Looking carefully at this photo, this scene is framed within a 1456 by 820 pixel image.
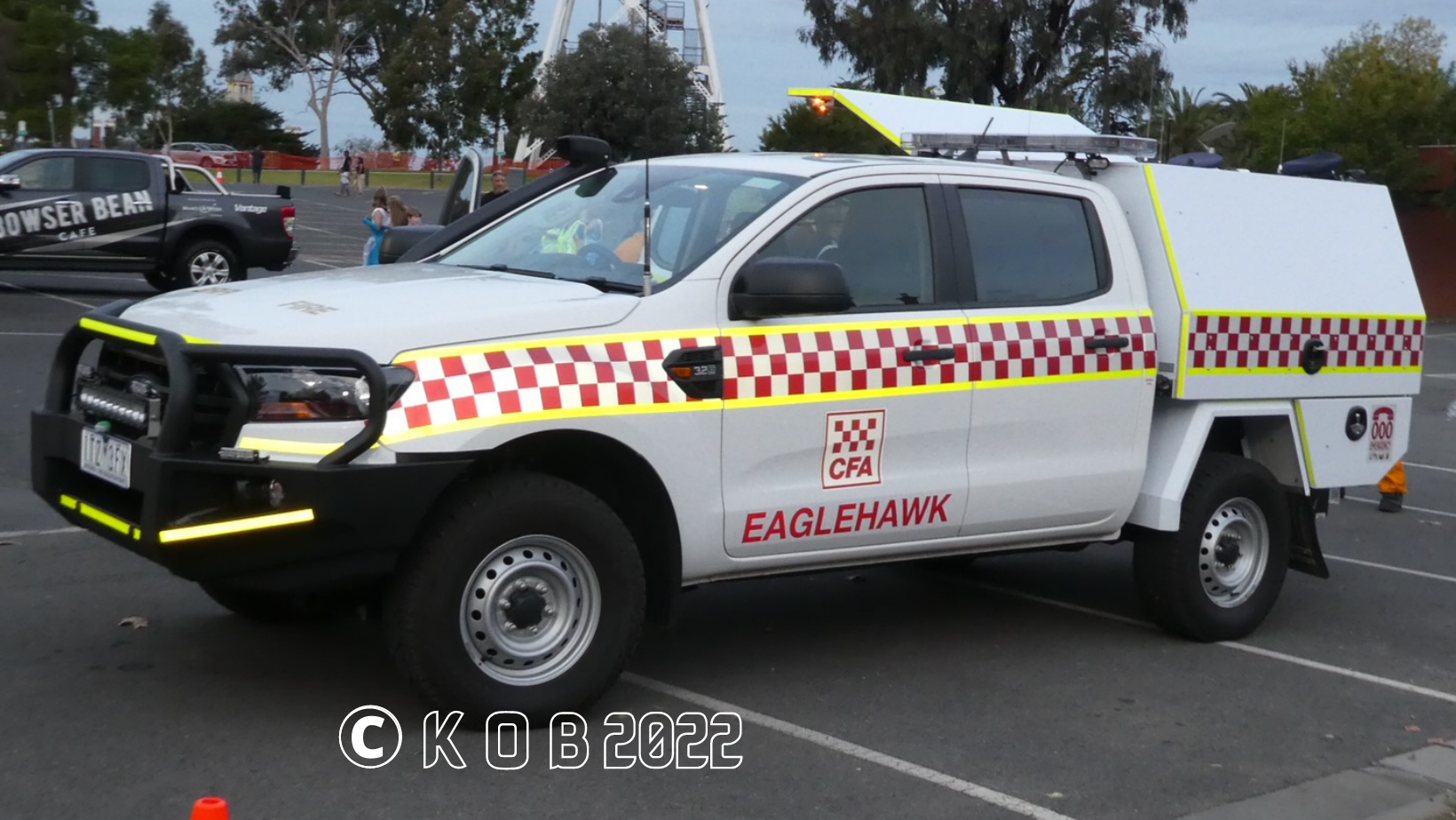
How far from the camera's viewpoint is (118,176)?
1981 cm

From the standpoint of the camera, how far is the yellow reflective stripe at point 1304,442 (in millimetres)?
7352

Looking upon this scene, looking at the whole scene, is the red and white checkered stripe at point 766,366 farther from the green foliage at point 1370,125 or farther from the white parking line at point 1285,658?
the green foliage at point 1370,125

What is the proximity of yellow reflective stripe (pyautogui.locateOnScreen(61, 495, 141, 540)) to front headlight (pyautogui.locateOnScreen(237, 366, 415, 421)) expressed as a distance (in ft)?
1.78

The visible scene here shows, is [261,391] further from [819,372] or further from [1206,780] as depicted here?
[1206,780]

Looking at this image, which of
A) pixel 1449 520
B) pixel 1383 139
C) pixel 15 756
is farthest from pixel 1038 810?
pixel 1383 139

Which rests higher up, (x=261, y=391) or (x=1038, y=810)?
(x=261, y=391)

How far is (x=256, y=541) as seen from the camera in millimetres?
4812

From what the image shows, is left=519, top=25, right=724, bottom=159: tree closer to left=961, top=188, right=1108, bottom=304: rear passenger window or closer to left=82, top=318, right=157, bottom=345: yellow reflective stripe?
left=961, top=188, right=1108, bottom=304: rear passenger window

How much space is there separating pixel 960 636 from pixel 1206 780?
183 centimetres

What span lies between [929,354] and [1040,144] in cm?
173

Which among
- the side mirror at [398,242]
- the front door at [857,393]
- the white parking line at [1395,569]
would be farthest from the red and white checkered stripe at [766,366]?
the white parking line at [1395,569]

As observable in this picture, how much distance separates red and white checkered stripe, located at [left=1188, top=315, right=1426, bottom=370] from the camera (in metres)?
6.86

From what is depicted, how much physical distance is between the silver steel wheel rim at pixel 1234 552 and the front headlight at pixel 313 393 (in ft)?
12.3

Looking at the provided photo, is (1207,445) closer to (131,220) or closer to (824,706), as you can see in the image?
(824,706)
